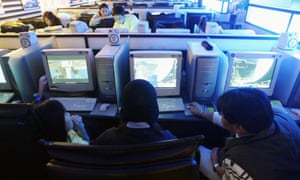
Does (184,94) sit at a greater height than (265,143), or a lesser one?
lesser

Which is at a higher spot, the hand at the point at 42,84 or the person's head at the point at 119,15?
the person's head at the point at 119,15

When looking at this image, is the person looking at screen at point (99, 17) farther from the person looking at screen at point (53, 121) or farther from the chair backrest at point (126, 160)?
the chair backrest at point (126, 160)

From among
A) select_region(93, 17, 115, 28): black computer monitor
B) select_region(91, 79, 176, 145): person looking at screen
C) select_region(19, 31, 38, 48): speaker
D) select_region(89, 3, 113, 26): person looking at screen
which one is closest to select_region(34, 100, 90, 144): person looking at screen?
select_region(91, 79, 176, 145): person looking at screen

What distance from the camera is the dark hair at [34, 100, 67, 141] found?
3.87 feet

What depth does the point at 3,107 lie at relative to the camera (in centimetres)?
106

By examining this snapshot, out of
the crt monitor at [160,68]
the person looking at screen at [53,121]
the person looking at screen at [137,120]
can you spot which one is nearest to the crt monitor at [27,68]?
the person looking at screen at [53,121]

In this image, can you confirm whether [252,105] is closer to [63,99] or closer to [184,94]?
[184,94]

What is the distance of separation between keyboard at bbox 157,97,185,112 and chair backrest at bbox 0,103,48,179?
0.84 meters

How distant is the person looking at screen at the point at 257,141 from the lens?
2.78ft

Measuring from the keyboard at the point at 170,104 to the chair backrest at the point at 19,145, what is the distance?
84cm

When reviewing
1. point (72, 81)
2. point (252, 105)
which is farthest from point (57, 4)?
point (252, 105)

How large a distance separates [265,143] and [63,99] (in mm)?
1436

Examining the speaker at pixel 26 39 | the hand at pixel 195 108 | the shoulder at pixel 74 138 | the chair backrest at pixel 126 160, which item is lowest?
the shoulder at pixel 74 138

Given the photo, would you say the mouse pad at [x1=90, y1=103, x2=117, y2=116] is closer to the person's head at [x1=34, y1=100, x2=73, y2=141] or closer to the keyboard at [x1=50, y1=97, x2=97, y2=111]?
the keyboard at [x1=50, y1=97, x2=97, y2=111]
